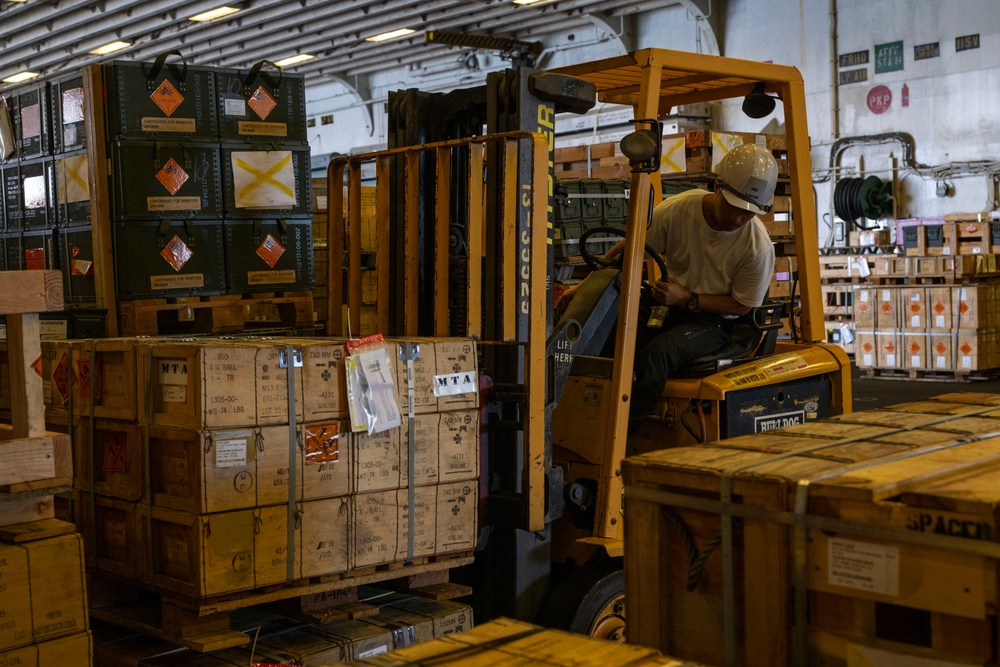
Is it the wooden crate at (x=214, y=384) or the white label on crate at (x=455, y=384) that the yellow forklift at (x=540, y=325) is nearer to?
the white label on crate at (x=455, y=384)

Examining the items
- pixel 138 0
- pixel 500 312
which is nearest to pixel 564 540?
pixel 500 312

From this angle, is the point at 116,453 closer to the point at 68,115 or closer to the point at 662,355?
the point at 662,355

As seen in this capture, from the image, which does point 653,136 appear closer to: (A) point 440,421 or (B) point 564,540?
(A) point 440,421

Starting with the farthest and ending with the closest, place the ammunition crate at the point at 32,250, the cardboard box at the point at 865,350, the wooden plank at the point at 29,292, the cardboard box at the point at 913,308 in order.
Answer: the cardboard box at the point at 865,350, the cardboard box at the point at 913,308, the ammunition crate at the point at 32,250, the wooden plank at the point at 29,292

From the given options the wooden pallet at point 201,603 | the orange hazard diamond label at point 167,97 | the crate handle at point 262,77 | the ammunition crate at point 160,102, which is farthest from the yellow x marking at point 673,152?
the wooden pallet at point 201,603

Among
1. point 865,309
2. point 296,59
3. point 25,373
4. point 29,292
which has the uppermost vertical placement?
point 296,59

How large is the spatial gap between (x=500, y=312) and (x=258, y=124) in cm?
239

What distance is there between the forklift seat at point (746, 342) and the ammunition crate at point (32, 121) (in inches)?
154

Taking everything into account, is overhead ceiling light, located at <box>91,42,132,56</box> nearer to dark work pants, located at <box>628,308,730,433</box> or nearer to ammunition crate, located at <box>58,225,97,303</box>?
ammunition crate, located at <box>58,225,97,303</box>

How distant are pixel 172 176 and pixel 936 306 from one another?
11.8m

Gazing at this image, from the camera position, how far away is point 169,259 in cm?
600

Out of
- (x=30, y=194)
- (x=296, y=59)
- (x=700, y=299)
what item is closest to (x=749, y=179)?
(x=700, y=299)

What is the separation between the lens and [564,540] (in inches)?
195

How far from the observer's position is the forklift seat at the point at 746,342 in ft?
16.3
